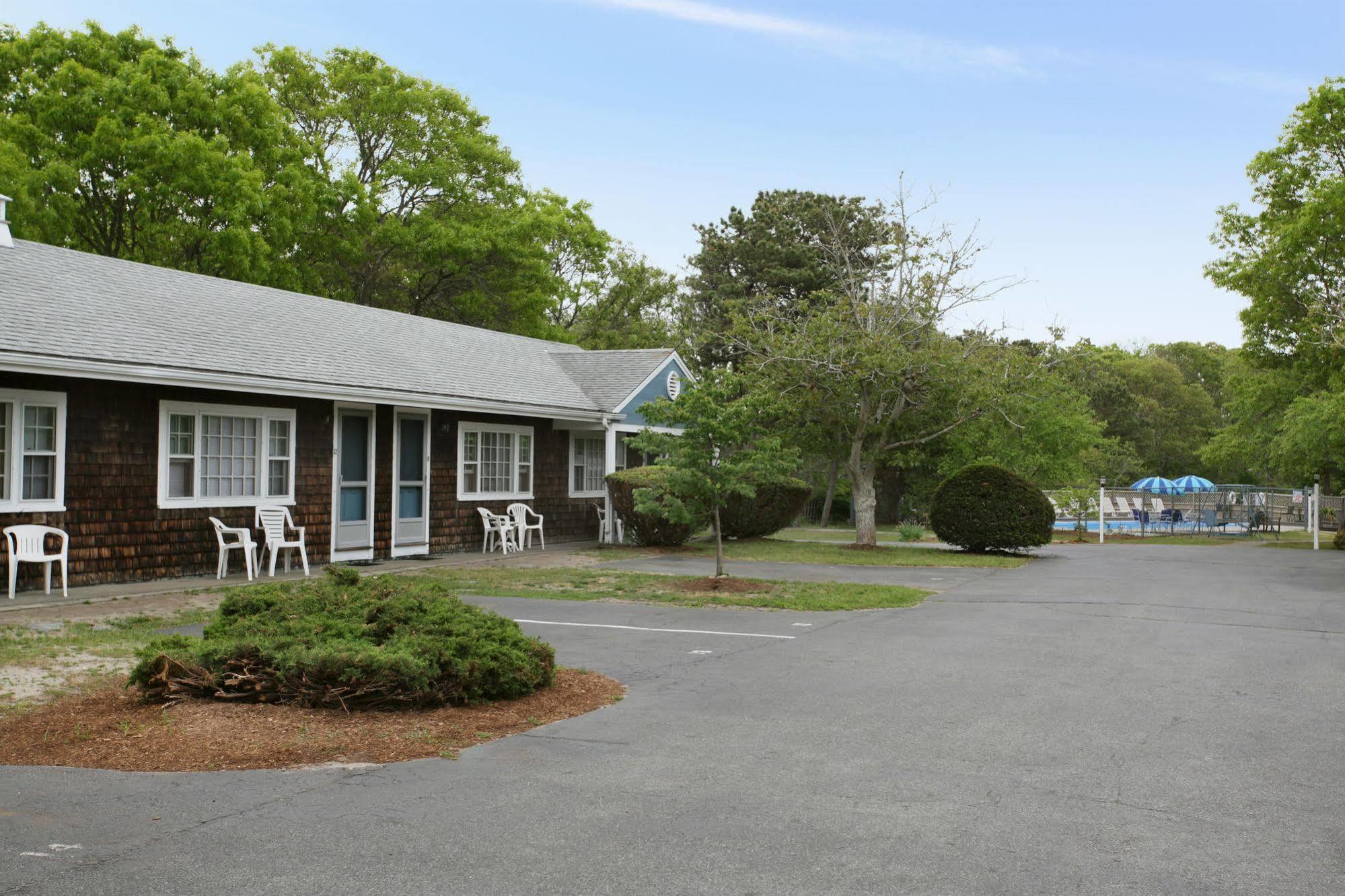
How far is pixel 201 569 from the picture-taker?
14.9m

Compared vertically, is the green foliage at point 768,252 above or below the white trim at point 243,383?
above

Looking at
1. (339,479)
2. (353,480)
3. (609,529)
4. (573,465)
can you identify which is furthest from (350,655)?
(573,465)

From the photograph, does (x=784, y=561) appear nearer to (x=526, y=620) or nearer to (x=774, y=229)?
(x=526, y=620)

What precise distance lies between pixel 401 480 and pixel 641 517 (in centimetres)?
541

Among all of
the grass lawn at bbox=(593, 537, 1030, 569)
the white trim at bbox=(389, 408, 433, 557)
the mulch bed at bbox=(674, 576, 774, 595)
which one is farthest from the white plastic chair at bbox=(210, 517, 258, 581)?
the grass lawn at bbox=(593, 537, 1030, 569)

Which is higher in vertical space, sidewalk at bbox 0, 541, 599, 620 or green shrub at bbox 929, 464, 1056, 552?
green shrub at bbox 929, 464, 1056, 552

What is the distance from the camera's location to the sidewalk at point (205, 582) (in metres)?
12.1

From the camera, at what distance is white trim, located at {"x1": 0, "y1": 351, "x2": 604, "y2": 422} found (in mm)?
12242

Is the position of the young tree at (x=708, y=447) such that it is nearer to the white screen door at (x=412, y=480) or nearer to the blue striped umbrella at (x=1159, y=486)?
the white screen door at (x=412, y=480)

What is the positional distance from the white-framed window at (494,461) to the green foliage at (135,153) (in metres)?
12.9

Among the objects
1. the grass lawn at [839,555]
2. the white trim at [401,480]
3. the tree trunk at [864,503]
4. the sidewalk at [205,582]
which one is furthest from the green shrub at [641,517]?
the white trim at [401,480]

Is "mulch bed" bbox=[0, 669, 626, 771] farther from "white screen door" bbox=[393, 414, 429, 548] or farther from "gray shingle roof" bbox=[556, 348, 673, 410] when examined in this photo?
"gray shingle roof" bbox=[556, 348, 673, 410]

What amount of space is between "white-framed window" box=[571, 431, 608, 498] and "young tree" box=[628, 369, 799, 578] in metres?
7.89

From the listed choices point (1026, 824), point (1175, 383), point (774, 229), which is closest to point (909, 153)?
point (1026, 824)
